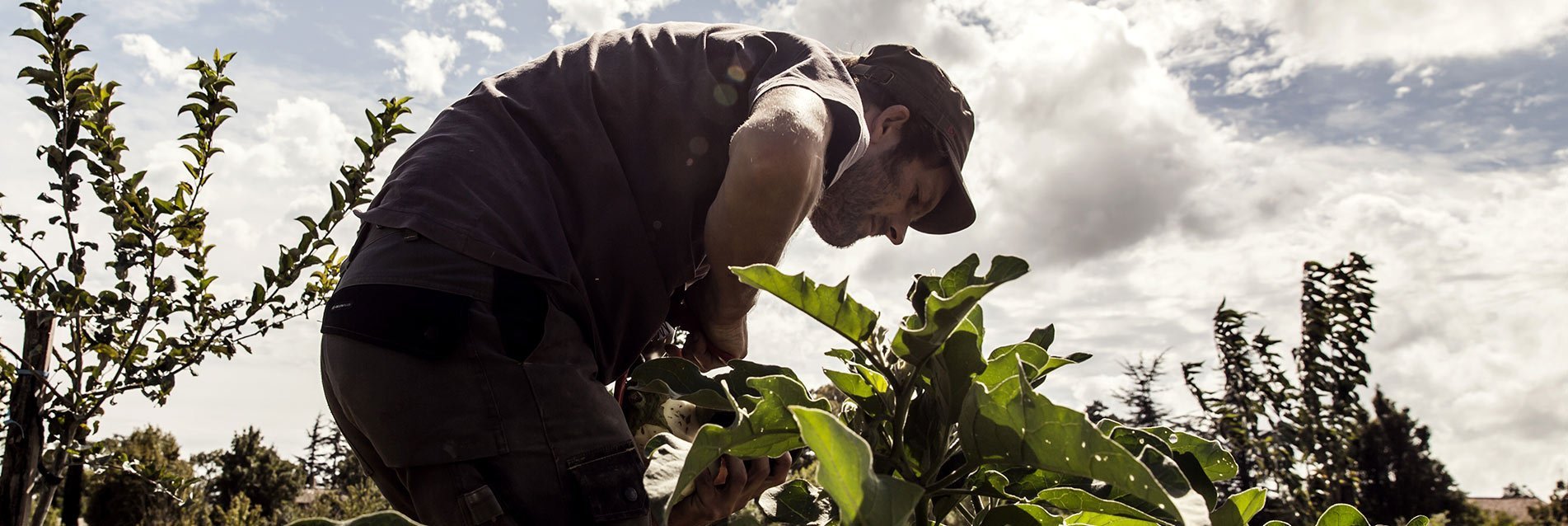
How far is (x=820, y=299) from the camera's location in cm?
93

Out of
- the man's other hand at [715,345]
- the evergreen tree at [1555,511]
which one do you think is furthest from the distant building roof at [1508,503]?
the man's other hand at [715,345]

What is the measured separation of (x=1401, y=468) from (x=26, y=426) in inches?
1206

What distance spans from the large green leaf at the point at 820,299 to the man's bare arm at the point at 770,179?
76cm

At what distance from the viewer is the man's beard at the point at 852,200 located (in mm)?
2805

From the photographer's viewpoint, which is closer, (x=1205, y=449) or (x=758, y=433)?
(x=758, y=433)

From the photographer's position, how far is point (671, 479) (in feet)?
2.86

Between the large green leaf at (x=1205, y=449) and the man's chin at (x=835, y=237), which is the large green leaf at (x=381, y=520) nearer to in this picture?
the large green leaf at (x=1205, y=449)

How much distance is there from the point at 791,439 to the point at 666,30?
1624 millimetres

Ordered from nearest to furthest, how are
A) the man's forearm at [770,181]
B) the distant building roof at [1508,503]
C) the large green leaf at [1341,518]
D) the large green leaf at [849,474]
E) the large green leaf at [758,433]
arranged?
the large green leaf at [849,474]
the large green leaf at [758,433]
the large green leaf at [1341,518]
the man's forearm at [770,181]
the distant building roof at [1508,503]

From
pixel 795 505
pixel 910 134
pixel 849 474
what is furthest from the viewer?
pixel 910 134

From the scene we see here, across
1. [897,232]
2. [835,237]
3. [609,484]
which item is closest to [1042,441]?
→ [609,484]

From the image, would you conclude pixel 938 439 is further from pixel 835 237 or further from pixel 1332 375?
pixel 1332 375

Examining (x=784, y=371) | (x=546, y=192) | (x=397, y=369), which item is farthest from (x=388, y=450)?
(x=784, y=371)

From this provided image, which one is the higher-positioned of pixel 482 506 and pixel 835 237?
pixel 835 237
